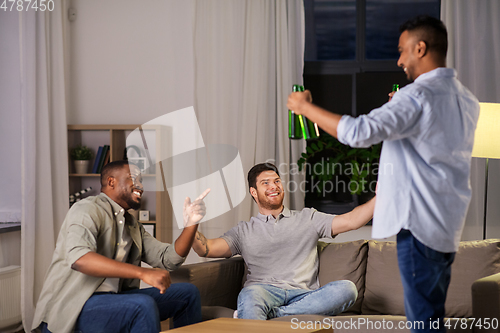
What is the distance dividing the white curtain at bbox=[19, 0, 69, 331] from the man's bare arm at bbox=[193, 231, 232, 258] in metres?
1.54

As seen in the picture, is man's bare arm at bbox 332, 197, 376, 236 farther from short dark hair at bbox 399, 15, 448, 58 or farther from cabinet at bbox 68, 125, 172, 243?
cabinet at bbox 68, 125, 172, 243

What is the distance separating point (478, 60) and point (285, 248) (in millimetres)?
2252

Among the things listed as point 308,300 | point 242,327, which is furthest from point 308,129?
point 308,300

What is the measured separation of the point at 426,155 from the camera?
133 cm

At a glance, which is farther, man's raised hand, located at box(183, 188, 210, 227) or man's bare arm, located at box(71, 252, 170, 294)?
man's raised hand, located at box(183, 188, 210, 227)

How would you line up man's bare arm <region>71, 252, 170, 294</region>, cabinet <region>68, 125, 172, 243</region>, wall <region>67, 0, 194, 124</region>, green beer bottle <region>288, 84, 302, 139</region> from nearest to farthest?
green beer bottle <region>288, 84, 302, 139</region> < man's bare arm <region>71, 252, 170, 294</region> < cabinet <region>68, 125, 172, 243</region> < wall <region>67, 0, 194, 124</region>

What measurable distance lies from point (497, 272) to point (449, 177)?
120cm

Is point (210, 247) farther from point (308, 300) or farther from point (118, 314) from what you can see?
point (118, 314)

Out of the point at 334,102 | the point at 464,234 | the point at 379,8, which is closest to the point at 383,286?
the point at 464,234

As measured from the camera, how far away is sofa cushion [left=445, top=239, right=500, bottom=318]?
2.25m

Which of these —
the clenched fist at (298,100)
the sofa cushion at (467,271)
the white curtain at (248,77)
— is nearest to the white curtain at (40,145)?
the white curtain at (248,77)

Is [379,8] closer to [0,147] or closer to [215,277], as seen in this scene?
[215,277]

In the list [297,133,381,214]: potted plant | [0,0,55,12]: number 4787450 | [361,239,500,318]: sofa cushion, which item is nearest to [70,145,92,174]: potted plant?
[0,0,55,12]: number 4787450

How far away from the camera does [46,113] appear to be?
3477 millimetres
